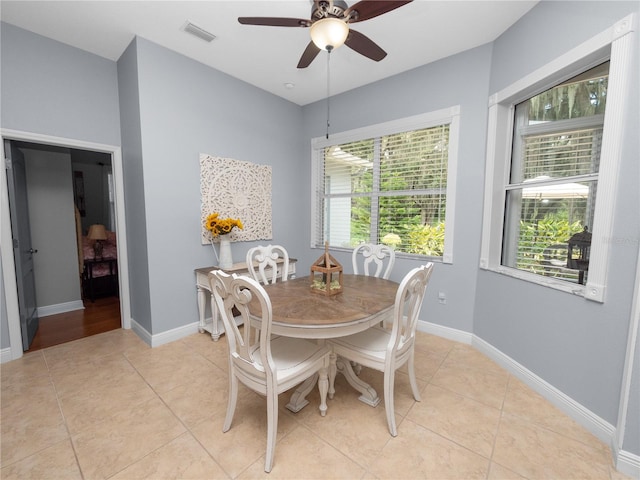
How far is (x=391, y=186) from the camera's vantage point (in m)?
3.26

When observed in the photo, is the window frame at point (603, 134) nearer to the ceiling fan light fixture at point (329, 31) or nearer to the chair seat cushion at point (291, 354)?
the ceiling fan light fixture at point (329, 31)

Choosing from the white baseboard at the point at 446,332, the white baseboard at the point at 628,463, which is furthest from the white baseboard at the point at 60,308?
the white baseboard at the point at 628,463

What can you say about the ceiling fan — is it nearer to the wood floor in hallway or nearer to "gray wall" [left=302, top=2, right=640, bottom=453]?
"gray wall" [left=302, top=2, right=640, bottom=453]

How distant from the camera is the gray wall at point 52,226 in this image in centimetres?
335

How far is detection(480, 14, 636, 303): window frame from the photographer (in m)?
1.50

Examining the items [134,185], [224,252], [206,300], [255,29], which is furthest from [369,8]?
[206,300]

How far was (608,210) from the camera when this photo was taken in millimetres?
1549

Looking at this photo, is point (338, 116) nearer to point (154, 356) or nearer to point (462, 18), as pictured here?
point (462, 18)

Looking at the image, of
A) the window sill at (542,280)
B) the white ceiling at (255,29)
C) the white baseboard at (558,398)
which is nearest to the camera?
the white baseboard at (558,398)

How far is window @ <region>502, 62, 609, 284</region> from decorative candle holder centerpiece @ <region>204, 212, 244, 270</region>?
2767mm

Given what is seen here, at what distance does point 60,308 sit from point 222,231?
2.77 meters

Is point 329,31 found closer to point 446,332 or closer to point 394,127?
point 394,127

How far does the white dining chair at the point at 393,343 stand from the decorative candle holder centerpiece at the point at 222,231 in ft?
5.52

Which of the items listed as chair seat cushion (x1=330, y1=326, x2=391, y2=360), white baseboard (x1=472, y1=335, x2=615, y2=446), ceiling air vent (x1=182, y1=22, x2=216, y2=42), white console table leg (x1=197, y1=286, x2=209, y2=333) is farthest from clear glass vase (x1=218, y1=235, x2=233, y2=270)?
white baseboard (x1=472, y1=335, x2=615, y2=446)
